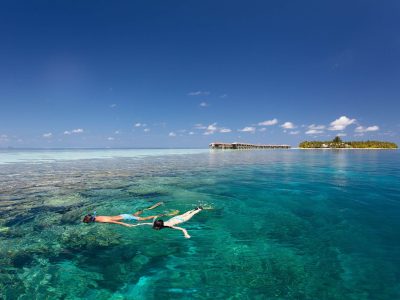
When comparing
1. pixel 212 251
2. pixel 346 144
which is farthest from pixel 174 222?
pixel 346 144

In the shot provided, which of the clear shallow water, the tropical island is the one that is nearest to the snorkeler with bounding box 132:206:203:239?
the clear shallow water

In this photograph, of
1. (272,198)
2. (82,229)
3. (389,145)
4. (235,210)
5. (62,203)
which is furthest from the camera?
(389,145)

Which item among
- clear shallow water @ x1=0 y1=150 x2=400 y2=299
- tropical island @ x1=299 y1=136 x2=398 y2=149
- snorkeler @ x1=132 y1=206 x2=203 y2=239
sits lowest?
clear shallow water @ x1=0 y1=150 x2=400 y2=299

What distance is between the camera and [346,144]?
512ft

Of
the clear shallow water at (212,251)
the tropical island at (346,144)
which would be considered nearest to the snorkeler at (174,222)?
the clear shallow water at (212,251)

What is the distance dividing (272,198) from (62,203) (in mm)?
14175

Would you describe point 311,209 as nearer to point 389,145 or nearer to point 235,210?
point 235,210

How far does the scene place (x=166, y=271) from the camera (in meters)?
8.15

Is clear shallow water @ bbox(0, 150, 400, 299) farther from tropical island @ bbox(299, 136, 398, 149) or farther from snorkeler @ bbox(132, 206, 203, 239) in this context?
tropical island @ bbox(299, 136, 398, 149)

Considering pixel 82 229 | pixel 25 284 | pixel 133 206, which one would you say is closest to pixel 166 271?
pixel 25 284

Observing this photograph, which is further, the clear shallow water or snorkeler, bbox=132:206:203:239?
snorkeler, bbox=132:206:203:239

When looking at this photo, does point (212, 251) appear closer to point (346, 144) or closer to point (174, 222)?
point (174, 222)

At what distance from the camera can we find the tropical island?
485 ft

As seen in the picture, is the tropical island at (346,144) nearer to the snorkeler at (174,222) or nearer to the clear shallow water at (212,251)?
Result: the clear shallow water at (212,251)
